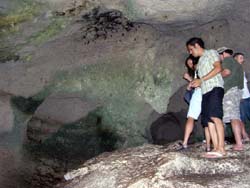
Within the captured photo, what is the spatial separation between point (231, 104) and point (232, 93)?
0.40 feet

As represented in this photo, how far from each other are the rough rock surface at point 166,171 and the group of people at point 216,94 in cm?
17

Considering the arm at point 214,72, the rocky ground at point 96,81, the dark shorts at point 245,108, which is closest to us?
the arm at point 214,72

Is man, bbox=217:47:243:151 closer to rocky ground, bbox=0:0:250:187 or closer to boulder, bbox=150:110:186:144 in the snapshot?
rocky ground, bbox=0:0:250:187

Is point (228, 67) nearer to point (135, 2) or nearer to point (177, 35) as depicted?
point (135, 2)

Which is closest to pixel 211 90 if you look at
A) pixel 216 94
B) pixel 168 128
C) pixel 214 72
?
pixel 216 94

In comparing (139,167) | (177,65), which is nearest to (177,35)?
(177,65)

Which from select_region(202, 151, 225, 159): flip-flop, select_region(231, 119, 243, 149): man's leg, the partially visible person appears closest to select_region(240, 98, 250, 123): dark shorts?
select_region(231, 119, 243, 149): man's leg

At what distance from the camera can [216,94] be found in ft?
15.2

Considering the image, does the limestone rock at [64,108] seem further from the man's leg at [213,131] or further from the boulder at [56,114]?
the man's leg at [213,131]

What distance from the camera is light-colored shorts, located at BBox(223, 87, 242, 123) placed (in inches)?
202

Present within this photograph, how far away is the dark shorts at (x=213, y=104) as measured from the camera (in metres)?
4.61

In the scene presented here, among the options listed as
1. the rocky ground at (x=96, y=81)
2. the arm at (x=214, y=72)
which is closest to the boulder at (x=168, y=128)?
the rocky ground at (x=96, y=81)

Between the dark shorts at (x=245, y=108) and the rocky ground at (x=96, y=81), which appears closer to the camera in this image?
the dark shorts at (x=245, y=108)

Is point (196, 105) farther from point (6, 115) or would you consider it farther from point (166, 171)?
point (6, 115)
